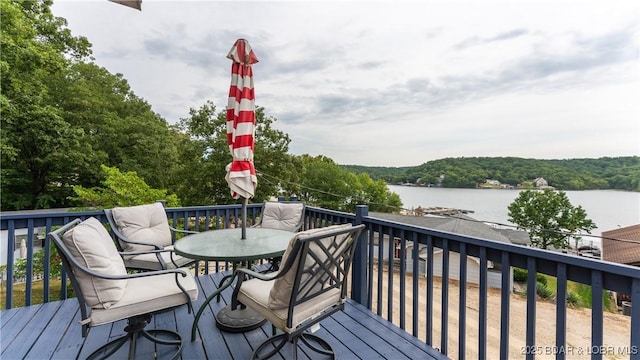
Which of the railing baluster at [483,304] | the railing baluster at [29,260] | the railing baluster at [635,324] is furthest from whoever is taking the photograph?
the railing baluster at [29,260]

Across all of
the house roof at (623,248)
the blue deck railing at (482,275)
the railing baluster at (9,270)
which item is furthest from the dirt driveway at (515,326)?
the railing baluster at (9,270)

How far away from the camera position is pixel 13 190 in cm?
1489

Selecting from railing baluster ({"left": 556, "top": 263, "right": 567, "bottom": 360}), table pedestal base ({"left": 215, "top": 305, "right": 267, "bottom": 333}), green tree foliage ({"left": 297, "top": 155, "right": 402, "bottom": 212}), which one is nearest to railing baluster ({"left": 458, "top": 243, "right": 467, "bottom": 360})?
railing baluster ({"left": 556, "top": 263, "right": 567, "bottom": 360})

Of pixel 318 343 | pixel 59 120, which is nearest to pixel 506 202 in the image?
pixel 318 343

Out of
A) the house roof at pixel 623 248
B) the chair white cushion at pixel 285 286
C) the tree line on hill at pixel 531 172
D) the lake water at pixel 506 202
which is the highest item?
the tree line on hill at pixel 531 172

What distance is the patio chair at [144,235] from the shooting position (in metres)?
3.15

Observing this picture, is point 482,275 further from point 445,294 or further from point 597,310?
point 597,310

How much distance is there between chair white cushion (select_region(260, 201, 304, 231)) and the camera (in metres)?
4.18

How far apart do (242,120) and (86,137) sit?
16664 millimetres

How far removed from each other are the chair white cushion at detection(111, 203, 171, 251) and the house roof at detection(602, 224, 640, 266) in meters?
19.6

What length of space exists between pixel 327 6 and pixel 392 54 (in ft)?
19.4

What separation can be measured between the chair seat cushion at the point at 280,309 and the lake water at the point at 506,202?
72.0 ft

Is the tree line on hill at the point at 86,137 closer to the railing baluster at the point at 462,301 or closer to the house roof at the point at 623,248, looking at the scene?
the railing baluster at the point at 462,301

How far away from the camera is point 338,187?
33844 mm
